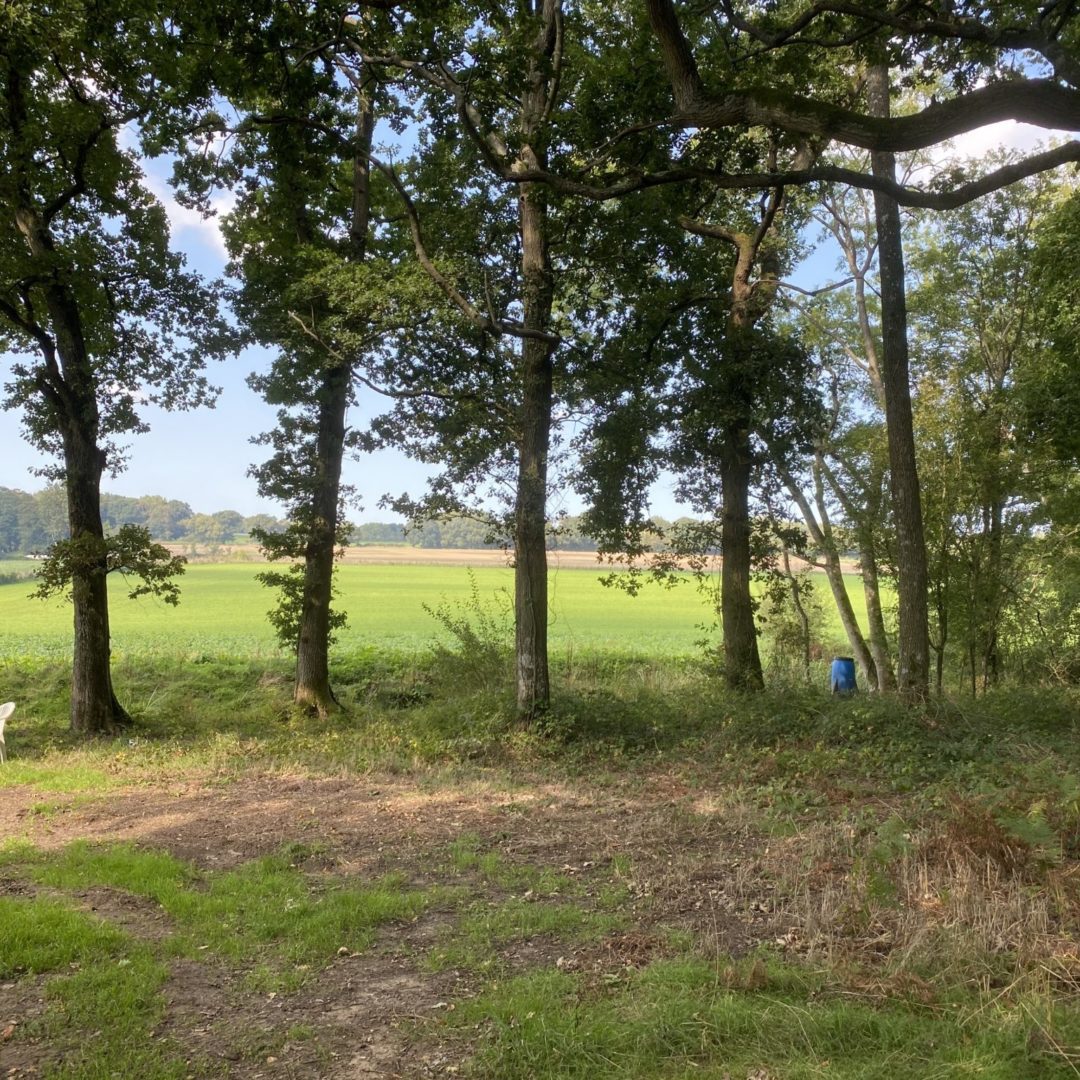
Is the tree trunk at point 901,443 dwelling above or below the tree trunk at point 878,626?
above

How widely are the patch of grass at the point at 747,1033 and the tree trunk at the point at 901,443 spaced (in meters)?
8.07

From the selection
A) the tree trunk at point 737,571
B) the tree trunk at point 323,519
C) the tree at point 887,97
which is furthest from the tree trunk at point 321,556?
the tree at point 887,97

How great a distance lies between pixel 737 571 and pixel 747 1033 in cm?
1054

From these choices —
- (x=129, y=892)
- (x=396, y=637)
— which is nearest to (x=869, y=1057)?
(x=129, y=892)

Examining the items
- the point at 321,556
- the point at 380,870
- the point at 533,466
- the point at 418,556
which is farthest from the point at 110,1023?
the point at 418,556

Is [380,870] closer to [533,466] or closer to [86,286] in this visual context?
[533,466]

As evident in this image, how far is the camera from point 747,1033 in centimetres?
340

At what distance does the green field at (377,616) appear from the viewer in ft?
80.9

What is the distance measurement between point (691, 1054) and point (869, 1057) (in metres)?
0.70

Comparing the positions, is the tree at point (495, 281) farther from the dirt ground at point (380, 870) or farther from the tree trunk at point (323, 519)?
the dirt ground at point (380, 870)

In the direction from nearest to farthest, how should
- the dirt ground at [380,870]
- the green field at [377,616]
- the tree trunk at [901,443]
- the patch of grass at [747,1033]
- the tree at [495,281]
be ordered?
the patch of grass at [747,1033] < the dirt ground at [380,870] < the tree at [495,281] < the tree trunk at [901,443] < the green field at [377,616]

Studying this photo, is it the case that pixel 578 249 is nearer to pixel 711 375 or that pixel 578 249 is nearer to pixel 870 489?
pixel 711 375

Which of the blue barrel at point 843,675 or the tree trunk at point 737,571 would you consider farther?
the blue barrel at point 843,675

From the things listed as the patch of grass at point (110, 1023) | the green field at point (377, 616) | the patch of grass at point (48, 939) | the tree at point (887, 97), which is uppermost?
the tree at point (887, 97)
